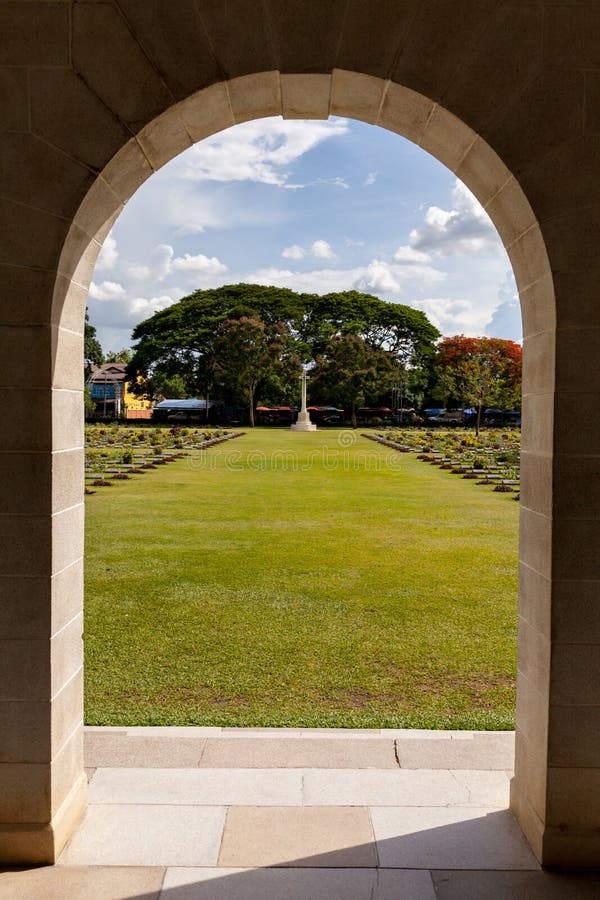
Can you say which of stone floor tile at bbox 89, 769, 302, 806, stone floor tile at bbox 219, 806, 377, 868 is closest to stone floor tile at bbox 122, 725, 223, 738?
stone floor tile at bbox 89, 769, 302, 806

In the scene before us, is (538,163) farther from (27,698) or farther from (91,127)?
(27,698)

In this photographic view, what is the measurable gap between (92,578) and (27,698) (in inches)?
210

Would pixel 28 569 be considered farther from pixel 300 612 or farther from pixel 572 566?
pixel 300 612

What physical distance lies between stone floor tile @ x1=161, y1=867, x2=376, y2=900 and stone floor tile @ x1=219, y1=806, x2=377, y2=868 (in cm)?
5

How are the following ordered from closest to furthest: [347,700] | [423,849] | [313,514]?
[423,849]
[347,700]
[313,514]

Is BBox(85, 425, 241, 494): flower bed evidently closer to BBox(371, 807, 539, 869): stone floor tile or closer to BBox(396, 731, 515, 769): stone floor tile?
BBox(396, 731, 515, 769): stone floor tile

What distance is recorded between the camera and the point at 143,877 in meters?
2.74

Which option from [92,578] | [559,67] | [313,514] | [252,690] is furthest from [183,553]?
[559,67]

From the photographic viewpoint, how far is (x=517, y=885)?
2715 millimetres

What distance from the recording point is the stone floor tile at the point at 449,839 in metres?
2.85

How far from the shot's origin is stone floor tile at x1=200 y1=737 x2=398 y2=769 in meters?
3.70

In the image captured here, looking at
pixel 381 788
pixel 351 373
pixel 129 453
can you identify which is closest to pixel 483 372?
pixel 351 373

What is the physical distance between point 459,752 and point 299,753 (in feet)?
3.30

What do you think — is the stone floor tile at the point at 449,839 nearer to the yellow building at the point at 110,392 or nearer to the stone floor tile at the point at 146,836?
the stone floor tile at the point at 146,836
